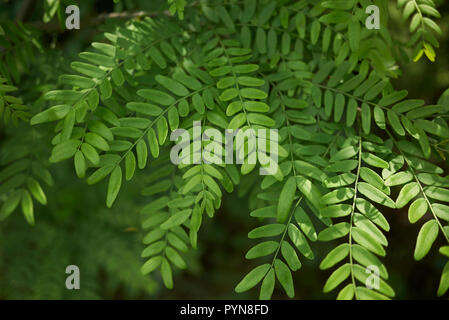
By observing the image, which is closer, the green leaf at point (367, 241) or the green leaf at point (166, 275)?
the green leaf at point (367, 241)

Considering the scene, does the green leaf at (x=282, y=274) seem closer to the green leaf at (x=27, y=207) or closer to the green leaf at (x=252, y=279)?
the green leaf at (x=252, y=279)

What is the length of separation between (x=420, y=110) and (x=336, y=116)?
0.65 feet

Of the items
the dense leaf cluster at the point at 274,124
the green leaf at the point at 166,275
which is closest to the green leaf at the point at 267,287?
the dense leaf cluster at the point at 274,124

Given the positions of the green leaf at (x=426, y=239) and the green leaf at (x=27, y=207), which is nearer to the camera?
the green leaf at (x=426, y=239)

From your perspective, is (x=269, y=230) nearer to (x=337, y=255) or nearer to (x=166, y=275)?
(x=337, y=255)

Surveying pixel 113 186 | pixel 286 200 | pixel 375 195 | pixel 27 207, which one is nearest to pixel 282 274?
pixel 286 200

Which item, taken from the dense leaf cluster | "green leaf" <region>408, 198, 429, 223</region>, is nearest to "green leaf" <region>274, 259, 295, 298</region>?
the dense leaf cluster

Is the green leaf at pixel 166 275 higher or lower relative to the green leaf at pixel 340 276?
higher

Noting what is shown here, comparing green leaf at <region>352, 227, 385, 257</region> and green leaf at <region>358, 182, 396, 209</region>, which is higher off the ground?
green leaf at <region>358, 182, 396, 209</region>

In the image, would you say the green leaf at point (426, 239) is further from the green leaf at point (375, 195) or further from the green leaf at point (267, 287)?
the green leaf at point (267, 287)

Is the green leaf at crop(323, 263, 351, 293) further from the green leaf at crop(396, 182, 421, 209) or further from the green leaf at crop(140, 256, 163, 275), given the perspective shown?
the green leaf at crop(140, 256, 163, 275)

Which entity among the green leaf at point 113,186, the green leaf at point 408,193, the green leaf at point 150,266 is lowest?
the green leaf at point 150,266

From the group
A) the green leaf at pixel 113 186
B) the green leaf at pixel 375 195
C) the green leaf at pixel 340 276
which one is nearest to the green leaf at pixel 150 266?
the green leaf at pixel 113 186
